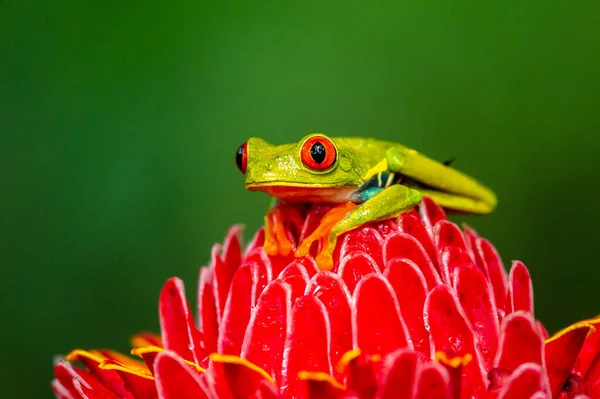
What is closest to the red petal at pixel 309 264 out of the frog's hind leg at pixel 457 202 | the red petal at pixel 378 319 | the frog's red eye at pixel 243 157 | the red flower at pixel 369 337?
the red flower at pixel 369 337

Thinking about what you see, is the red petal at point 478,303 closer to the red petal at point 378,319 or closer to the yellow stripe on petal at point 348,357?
the red petal at point 378,319

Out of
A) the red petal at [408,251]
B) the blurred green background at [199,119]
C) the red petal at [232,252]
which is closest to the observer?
the red petal at [408,251]

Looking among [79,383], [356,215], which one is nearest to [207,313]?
[79,383]

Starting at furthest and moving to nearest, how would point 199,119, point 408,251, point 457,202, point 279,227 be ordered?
point 199,119 < point 457,202 < point 279,227 < point 408,251

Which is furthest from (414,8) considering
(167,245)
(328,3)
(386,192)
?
(386,192)

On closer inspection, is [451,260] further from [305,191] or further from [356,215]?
[305,191]

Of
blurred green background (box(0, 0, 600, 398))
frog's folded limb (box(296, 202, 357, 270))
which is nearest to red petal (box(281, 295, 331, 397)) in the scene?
frog's folded limb (box(296, 202, 357, 270))
